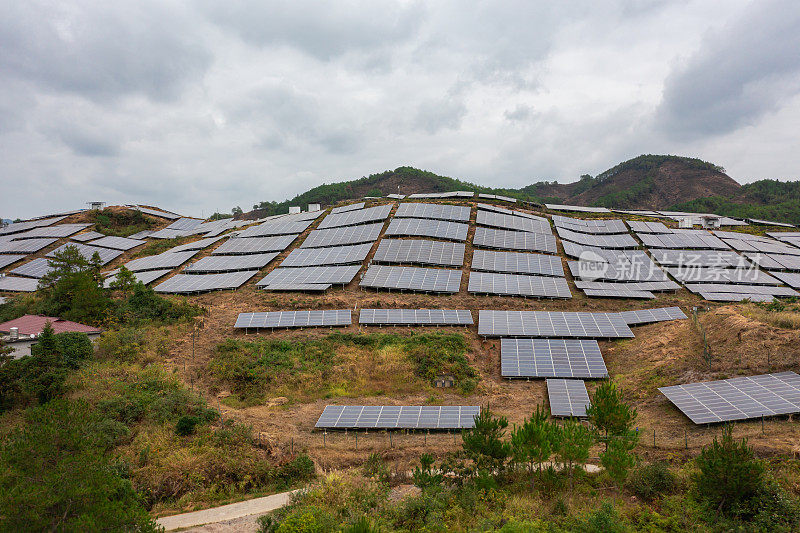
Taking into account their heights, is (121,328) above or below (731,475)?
above

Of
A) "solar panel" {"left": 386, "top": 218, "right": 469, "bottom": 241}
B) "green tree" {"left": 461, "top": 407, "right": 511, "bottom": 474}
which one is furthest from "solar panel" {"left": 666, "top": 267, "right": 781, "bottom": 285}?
"green tree" {"left": 461, "top": 407, "right": 511, "bottom": 474}

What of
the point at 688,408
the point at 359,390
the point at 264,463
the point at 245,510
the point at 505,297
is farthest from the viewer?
the point at 505,297

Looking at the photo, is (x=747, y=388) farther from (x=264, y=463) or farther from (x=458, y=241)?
(x=458, y=241)

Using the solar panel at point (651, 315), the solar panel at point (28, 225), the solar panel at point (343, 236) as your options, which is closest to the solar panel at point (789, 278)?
the solar panel at point (651, 315)

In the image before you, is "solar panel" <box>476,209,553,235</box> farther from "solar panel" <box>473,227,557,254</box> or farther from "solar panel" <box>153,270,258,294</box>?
"solar panel" <box>153,270,258,294</box>

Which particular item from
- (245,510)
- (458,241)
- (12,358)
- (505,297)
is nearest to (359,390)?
(245,510)

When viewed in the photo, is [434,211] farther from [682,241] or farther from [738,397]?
[738,397]
